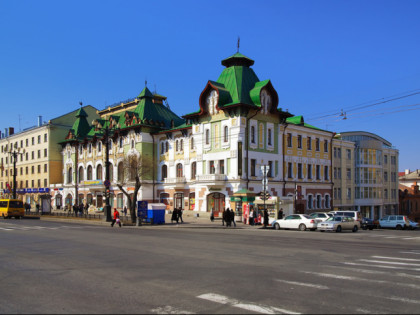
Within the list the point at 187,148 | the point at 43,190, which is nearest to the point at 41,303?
the point at 187,148

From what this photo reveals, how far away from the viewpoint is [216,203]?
45.3 metres

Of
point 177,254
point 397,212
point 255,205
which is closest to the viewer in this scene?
point 177,254

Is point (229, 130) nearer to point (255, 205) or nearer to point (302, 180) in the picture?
point (255, 205)

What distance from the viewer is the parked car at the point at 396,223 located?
133 ft

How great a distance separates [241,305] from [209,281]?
243 cm

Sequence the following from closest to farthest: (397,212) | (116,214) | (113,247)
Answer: (113,247) < (116,214) < (397,212)

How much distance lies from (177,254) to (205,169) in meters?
31.8

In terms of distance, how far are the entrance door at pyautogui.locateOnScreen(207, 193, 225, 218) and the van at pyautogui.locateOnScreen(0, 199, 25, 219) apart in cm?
2239

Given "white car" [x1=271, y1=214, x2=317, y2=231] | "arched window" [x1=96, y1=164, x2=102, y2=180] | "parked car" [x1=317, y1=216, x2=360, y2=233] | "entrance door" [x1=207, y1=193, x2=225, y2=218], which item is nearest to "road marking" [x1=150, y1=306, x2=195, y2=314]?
"parked car" [x1=317, y1=216, x2=360, y2=233]

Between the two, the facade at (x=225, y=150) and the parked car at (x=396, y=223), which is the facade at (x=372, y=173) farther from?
the parked car at (x=396, y=223)

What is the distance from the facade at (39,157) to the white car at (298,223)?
50.0 m

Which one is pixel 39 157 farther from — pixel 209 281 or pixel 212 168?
pixel 209 281

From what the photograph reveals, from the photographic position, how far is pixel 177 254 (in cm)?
1537

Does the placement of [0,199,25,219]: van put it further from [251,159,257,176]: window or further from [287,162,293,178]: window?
[287,162,293,178]: window
